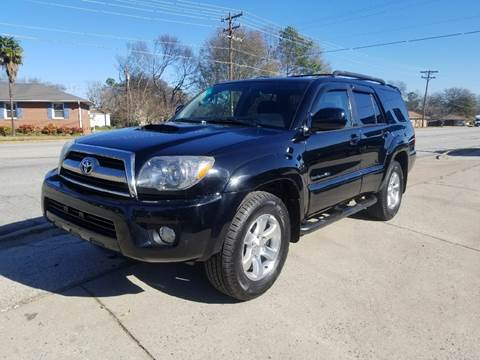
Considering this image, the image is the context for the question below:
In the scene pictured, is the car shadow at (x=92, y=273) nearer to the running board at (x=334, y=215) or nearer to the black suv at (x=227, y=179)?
the black suv at (x=227, y=179)

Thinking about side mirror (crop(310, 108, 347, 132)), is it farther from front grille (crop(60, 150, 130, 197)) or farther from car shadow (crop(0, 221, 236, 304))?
front grille (crop(60, 150, 130, 197))

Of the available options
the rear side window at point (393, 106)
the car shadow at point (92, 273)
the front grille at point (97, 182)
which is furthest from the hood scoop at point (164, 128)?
the rear side window at point (393, 106)

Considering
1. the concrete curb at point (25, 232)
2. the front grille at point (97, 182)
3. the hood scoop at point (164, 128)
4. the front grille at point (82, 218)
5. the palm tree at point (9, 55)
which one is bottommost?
the concrete curb at point (25, 232)

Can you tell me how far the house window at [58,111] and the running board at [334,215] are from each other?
34.4 metres

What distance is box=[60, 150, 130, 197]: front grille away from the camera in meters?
2.97

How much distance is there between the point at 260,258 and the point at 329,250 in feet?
4.58

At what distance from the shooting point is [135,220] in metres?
2.83

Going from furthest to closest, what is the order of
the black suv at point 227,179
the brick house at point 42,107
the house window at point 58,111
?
1. the house window at point 58,111
2. the brick house at point 42,107
3. the black suv at point 227,179

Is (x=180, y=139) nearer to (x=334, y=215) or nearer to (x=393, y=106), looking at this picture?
(x=334, y=215)

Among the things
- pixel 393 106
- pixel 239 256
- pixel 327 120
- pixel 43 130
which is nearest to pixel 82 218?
pixel 239 256

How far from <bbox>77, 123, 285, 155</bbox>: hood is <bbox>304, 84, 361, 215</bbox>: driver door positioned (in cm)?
52

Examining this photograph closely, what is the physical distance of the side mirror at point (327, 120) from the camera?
3824mm

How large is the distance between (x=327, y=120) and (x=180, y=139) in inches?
56.2

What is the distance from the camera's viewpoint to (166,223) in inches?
111
